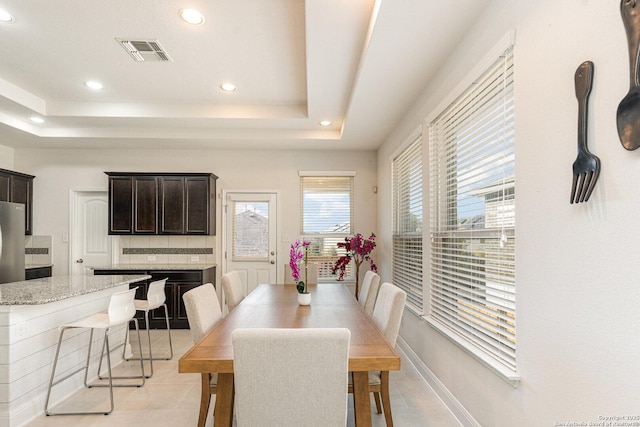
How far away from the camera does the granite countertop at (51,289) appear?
2.25m

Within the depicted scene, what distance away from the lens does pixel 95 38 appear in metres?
2.78

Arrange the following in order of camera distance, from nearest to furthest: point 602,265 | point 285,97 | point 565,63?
point 602,265
point 565,63
point 285,97

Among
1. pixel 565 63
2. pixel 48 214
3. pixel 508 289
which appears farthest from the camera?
pixel 48 214

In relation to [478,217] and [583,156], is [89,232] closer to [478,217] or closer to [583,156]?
[478,217]

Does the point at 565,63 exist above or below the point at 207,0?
below

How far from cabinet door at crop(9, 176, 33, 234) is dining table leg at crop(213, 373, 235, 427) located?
16.2ft

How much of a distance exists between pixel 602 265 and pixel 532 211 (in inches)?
16.8

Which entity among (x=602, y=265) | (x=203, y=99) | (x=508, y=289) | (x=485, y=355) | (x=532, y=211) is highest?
(x=203, y=99)

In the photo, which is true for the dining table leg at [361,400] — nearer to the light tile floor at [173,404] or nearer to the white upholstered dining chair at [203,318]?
the light tile floor at [173,404]

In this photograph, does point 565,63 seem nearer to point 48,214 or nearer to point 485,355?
point 485,355

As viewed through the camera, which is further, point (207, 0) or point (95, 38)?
point (95, 38)

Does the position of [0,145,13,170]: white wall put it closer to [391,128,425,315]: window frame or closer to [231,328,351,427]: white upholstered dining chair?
[391,128,425,315]: window frame

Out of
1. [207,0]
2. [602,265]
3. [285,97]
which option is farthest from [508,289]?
[285,97]

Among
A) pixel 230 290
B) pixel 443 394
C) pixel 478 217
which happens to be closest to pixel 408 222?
pixel 478 217
